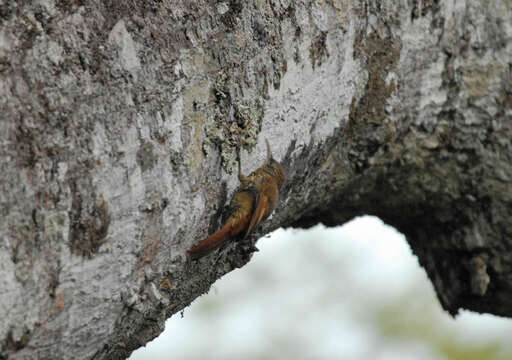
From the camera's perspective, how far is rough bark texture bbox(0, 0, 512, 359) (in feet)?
3.16

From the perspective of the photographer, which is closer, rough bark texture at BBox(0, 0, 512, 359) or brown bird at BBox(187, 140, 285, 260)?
rough bark texture at BBox(0, 0, 512, 359)

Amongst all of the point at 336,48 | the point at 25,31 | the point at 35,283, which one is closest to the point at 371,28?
the point at 336,48

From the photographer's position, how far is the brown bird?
131 centimetres

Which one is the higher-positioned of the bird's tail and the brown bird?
the brown bird

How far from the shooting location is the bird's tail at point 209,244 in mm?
1294

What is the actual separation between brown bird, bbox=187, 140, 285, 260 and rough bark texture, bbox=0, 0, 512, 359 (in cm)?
3

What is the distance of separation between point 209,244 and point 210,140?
21cm

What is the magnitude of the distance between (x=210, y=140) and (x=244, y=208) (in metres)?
0.18

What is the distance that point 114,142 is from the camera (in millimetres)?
1060

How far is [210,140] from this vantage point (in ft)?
4.16

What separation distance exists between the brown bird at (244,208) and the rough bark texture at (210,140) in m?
0.03

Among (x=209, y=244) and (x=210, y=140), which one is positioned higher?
(x=210, y=140)

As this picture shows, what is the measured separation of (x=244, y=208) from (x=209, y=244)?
0.11m

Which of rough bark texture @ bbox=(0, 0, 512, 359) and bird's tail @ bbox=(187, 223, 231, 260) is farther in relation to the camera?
bird's tail @ bbox=(187, 223, 231, 260)
